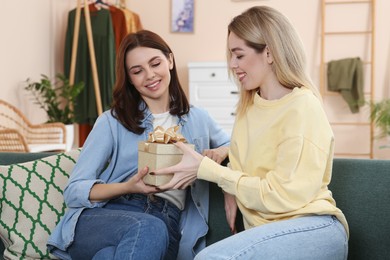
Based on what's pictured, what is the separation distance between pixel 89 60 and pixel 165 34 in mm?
1181

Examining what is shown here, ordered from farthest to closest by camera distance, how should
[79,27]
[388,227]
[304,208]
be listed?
[79,27]
[388,227]
[304,208]

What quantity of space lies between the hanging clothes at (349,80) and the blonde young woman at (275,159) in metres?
4.35

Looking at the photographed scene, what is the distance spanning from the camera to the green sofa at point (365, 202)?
1.63m

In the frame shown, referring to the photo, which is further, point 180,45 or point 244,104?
point 180,45

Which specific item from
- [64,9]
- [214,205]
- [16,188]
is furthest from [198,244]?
[64,9]

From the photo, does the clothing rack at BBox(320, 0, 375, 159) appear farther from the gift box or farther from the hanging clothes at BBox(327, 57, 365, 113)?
the gift box

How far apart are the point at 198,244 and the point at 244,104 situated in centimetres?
48

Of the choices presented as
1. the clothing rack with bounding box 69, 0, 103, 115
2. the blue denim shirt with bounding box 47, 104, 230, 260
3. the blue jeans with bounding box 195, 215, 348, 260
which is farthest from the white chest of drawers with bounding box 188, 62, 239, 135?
the blue jeans with bounding box 195, 215, 348, 260

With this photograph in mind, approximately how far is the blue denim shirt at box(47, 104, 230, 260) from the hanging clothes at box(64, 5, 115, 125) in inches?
145

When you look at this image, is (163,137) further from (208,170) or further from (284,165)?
(284,165)

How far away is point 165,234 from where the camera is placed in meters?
1.52

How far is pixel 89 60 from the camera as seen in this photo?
18.1 feet

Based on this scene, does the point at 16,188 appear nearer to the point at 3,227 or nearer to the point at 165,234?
the point at 3,227

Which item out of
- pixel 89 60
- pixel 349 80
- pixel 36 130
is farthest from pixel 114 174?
pixel 349 80
